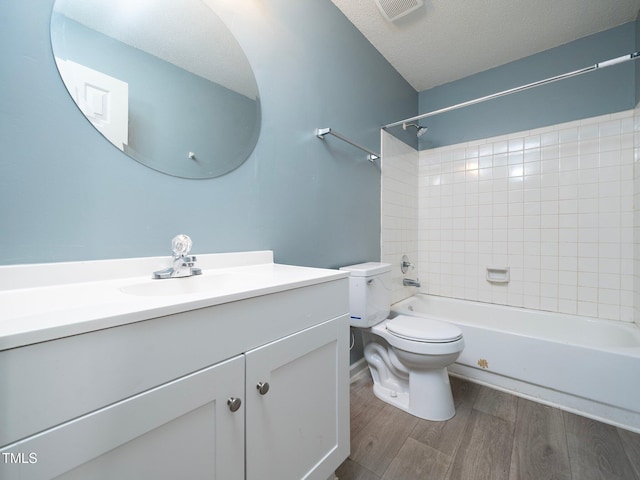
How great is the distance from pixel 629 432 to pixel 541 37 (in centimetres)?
247

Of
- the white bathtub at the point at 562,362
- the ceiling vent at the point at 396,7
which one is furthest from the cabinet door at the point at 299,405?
the ceiling vent at the point at 396,7

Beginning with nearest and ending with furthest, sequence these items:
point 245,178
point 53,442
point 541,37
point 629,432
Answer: point 53,442
point 245,178
point 629,432
point 541,37

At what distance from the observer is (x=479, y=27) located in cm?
175

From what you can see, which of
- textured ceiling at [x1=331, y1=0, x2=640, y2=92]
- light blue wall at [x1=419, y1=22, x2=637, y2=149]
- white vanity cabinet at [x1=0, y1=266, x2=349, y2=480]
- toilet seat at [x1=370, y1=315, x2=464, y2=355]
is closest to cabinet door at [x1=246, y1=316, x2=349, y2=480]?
white vanity cabinet at [x1=0, y1=266, x2=349, y2=480]

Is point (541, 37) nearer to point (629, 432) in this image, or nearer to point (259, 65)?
point (259, 65)

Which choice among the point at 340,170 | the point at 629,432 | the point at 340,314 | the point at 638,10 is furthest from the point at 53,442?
the point at 638,10

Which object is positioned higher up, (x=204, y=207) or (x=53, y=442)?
(x=204, y=207)

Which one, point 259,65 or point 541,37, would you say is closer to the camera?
point 259,65

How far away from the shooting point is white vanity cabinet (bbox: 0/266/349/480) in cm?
36

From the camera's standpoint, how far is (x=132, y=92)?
832mm

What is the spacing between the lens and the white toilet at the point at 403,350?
52.6 inches

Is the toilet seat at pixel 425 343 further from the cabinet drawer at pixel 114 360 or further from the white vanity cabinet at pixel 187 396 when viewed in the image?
the cabinet drawer at pixel 114 360

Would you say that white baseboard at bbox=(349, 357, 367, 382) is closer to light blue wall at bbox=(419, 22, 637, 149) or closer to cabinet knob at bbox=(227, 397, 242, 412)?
cabinet knob at bbox=(227, 397, 242, 412)

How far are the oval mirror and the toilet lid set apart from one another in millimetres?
1196
